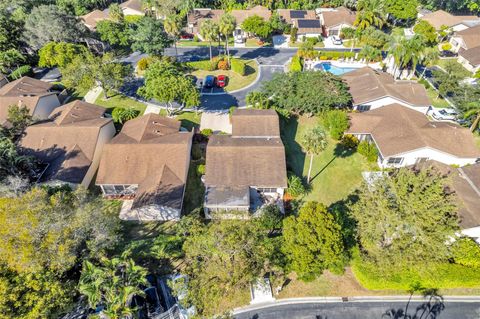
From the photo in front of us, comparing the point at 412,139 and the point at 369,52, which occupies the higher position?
the point at 369,52

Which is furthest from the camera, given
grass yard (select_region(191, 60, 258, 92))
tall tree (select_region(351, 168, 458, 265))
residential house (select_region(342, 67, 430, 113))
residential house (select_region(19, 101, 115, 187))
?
grass yard (select_region(191, 60, 258, 92))

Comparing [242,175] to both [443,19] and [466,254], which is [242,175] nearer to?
[466,254]

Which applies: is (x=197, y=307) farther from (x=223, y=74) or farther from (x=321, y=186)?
(x=223, y=74)

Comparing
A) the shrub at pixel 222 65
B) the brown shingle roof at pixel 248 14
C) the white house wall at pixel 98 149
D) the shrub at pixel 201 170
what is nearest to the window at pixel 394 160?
the shrub at pixel 201 170

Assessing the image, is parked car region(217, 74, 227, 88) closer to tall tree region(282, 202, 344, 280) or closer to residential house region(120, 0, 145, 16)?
tall tree region(282, 202, 344, 280)

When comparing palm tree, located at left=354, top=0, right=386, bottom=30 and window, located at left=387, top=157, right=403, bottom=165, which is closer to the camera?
window, located at left=387, top=157, right=403, bottom=165

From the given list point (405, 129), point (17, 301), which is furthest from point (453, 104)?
point (17, 301)

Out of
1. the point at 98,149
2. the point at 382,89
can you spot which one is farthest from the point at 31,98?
the point at 382,89

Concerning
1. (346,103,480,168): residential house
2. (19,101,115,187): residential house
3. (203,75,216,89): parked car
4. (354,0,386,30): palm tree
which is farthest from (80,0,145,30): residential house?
(346,103,480,168): residential house
